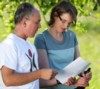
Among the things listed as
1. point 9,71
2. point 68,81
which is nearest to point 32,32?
point 9,71

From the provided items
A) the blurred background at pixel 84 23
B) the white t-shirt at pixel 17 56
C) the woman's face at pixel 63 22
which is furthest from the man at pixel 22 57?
the blurred background at pixel 84 23

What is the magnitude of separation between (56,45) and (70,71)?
0.26 m

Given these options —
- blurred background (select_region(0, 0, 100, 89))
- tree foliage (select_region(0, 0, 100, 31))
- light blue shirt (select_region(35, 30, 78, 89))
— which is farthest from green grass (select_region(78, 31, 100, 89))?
light blue shirt (select_region(35, 30, 78, 89))

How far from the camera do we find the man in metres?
2.77

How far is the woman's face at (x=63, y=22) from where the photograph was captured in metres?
3.29

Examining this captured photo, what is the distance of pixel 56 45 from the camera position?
335cm

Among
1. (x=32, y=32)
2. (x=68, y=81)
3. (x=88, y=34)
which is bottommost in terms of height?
(x=88, y=34)

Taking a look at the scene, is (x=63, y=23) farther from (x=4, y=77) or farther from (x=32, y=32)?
(x=4, y=77)

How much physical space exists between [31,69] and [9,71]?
216 millimetres

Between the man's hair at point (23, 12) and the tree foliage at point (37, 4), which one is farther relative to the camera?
the tree foliage at point (37, 4)

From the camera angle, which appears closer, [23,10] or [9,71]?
[9,71]

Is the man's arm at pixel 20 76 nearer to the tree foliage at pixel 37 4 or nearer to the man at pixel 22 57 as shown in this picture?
the man at pixel 22 57

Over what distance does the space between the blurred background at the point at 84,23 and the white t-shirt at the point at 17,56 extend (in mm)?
768

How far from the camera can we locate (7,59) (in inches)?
109
